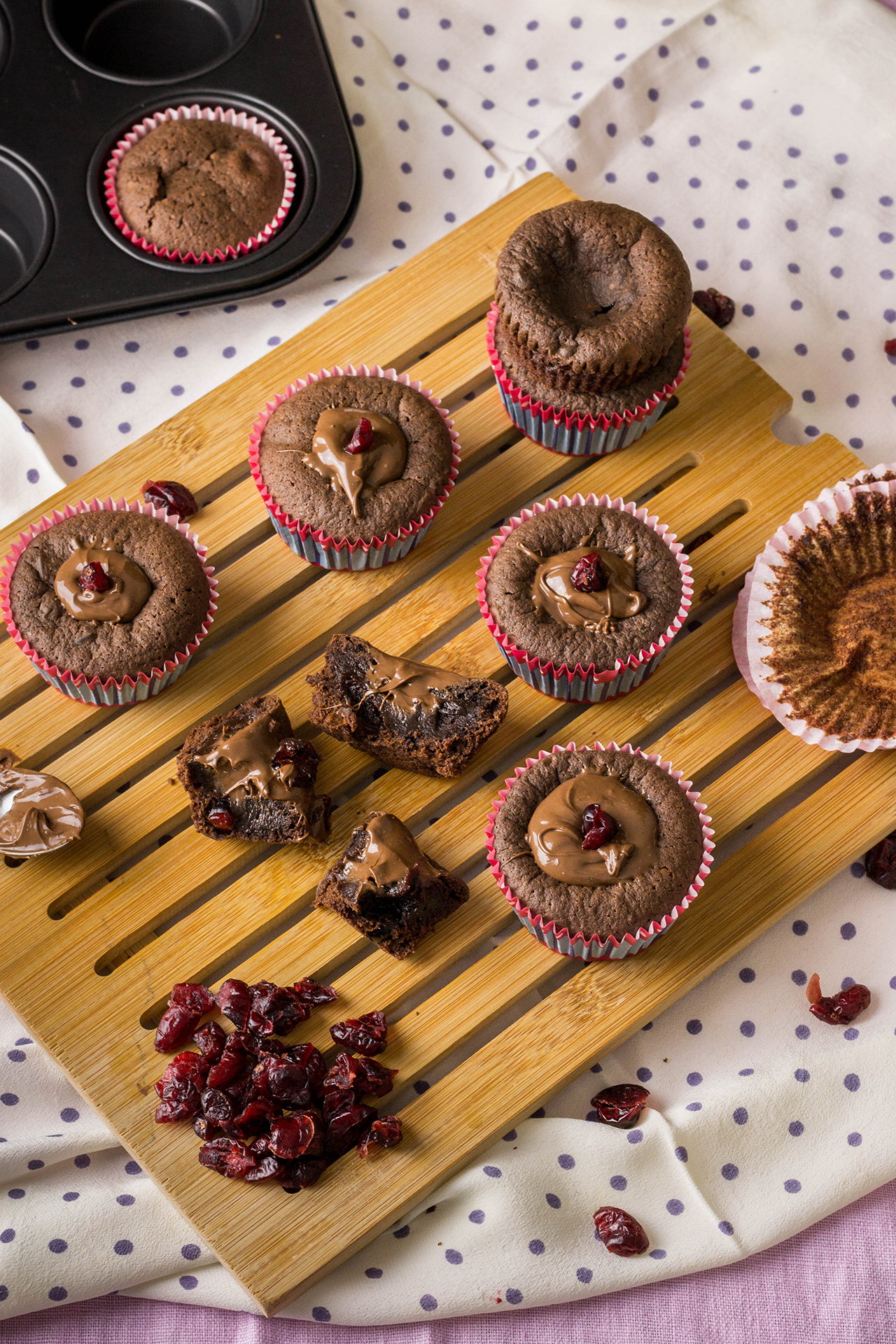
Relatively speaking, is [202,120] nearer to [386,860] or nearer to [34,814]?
[34,814]

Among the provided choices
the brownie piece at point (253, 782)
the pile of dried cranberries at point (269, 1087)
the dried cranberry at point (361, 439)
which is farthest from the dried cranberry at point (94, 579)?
the pile of dried cranberries at point (269, 1087)

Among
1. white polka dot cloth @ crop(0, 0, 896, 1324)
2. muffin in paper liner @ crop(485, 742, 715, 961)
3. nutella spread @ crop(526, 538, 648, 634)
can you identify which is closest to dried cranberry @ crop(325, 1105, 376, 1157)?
white polka dot cloth @ crop(0, 0, 896, 1324)

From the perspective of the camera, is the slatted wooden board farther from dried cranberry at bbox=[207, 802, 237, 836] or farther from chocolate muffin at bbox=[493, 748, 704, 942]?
chocolate muffin at bbox=[493, 748, 704, 942]

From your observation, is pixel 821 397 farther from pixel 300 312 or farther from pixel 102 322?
pixel 102 322

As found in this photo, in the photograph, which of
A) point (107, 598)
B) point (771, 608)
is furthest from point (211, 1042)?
point (771, 608)

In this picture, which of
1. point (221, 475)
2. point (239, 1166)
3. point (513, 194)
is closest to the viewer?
point (239, 1166)

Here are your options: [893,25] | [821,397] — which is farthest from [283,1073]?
[893,25]
